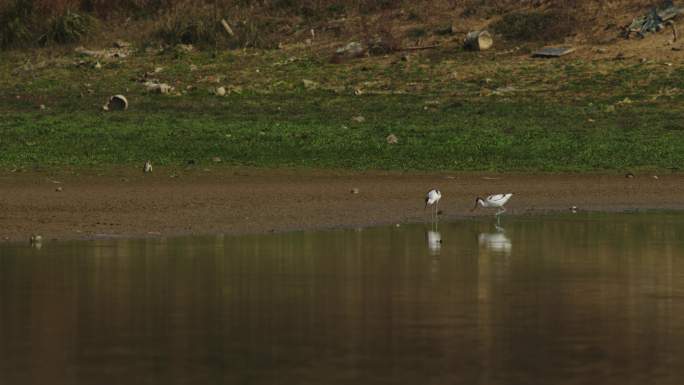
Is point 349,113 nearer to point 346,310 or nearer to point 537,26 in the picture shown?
point 537,26

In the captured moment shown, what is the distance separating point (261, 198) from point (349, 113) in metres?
8.79

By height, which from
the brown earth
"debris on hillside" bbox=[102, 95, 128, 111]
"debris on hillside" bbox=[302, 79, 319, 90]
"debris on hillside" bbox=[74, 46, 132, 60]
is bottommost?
the brown earth

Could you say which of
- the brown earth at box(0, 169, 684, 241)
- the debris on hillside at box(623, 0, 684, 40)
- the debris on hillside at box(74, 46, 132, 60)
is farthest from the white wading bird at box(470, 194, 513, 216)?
the debris on hillside at box(74, 46, 132, 60)

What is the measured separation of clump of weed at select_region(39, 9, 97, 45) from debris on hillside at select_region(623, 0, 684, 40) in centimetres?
1309

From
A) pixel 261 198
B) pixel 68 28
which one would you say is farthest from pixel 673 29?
pixel 261 198

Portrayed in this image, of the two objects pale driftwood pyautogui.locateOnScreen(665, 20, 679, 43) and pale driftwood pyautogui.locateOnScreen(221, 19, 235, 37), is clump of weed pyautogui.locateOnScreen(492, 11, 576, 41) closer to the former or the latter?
pale driftwood pyautogui.locateOnScreen(665, 20, 679, 43)

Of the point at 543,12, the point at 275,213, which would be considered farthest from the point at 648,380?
the point at 543,12

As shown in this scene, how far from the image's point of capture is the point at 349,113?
28.6m

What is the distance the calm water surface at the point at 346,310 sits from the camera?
885 centimetres

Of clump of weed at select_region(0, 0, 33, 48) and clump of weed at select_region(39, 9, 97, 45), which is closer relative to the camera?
clump of weed at select_region(0, 0, 33, 48)

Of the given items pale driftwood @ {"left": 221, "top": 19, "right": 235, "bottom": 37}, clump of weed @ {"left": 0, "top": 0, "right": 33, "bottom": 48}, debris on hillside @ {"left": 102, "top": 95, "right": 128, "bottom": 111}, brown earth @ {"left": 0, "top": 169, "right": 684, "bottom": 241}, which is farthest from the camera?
clump of weed @ {"left": 0, "top": 0, "right": 33, "bottom": 48}

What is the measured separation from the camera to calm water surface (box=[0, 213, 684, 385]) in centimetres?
885

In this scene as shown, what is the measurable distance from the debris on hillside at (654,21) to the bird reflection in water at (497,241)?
56.5 ft

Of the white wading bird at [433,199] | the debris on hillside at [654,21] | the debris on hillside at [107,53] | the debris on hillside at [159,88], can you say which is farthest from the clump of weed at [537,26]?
the white wading bird at [433,199]
